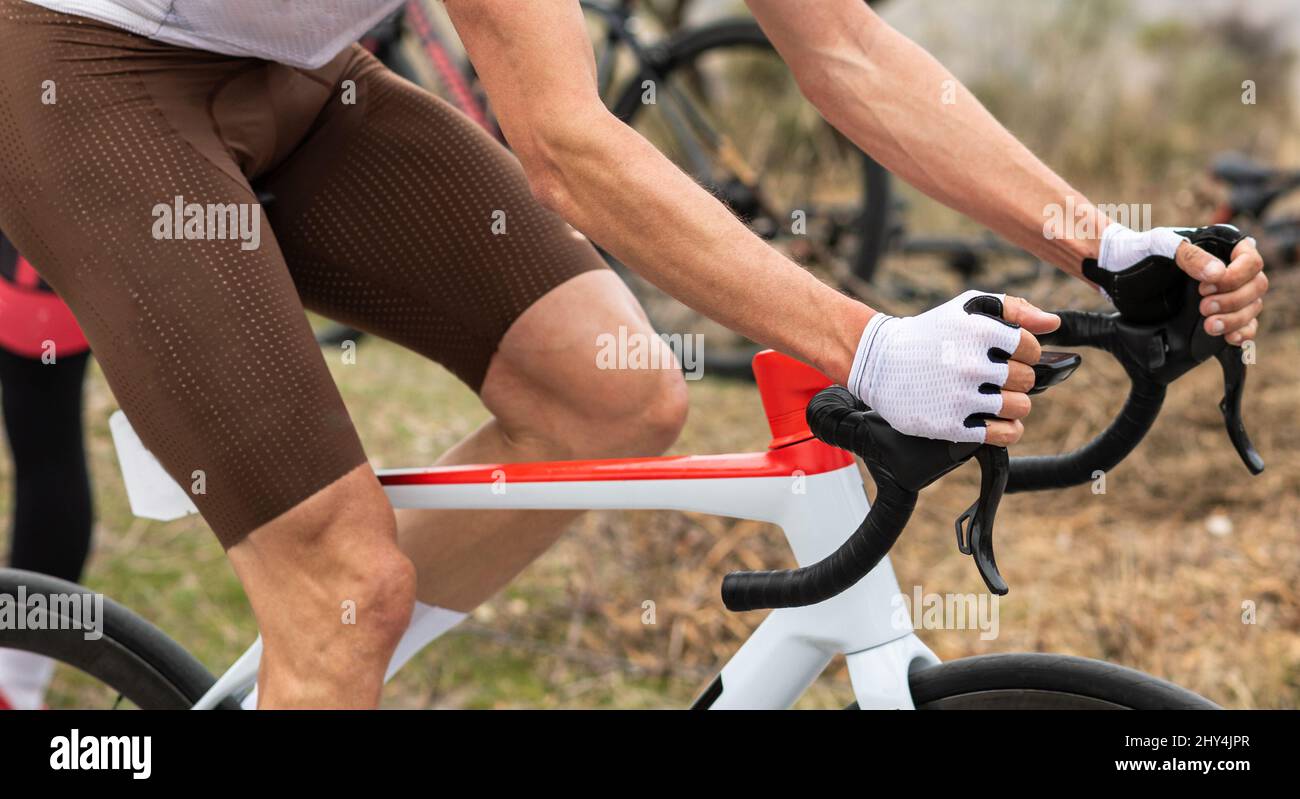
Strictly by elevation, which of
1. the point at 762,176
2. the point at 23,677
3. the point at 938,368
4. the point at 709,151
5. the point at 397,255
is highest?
the point at 762,176

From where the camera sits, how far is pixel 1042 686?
1288 mm

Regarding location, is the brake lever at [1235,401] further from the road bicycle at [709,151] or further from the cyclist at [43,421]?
the road bicycle at [709,151]

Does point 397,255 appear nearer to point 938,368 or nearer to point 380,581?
point 380,581

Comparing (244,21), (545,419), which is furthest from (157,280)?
(545,419)

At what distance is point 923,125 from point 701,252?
50cm

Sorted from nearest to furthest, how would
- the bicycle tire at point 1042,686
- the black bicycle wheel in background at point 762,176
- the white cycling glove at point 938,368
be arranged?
the white cycling glove at point 938,368, the bicycle tire at point 1042,686, the black bicycle wheel in background at point 762,176

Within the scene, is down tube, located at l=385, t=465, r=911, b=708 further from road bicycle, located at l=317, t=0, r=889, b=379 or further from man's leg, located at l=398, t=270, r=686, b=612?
road bicycle, located at l=317, t=0, r=889, b=379

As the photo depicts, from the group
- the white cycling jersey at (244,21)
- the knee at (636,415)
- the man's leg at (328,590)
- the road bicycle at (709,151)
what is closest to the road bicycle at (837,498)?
the man's leg at (328,590)

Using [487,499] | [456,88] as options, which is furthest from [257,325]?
[456,88]

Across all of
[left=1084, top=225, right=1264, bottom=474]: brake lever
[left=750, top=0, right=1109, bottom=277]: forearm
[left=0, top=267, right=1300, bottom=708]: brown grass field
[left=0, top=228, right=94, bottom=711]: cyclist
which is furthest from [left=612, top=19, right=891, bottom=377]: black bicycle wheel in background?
[left=1084, top=225, right=1264, bottom=474]: brake lever

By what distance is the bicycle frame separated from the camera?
133cm

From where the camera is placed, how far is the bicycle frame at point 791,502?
1326mm

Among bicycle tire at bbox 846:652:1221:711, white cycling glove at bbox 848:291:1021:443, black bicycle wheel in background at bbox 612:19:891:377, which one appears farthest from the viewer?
black bicycle wheel in background at bbox 612:19:891:377

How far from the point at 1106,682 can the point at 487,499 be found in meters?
0.68
